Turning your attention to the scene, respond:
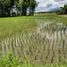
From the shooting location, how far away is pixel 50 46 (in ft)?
48.5

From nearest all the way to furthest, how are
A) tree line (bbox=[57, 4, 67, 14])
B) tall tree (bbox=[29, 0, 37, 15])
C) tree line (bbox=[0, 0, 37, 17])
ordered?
tree line (bbox=[0, 0, 37, 17])
tree line (bbox=[57, 4, 67, 14])
tall tree (bbox=[29, 0, 37, 15])

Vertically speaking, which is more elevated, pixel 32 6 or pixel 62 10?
pixel 32 6

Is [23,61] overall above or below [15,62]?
below

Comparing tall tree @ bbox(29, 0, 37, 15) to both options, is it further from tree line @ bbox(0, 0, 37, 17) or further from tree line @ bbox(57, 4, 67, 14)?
tree line @ bbox(57, 4, 67, 14)

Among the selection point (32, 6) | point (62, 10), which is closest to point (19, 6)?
point (32, 6)

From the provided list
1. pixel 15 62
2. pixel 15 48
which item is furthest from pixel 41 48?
pixel 15 62

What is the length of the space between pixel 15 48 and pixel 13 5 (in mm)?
79064

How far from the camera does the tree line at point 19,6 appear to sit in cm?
8738

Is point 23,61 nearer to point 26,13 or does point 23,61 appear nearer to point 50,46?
point 50,46

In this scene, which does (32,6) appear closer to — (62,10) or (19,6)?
(19,6)

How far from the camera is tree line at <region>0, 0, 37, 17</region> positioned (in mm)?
87375

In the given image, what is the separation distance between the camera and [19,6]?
3570 inches

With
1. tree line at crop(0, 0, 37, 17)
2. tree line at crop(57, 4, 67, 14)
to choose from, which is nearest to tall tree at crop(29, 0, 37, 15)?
tree line at crop(0, 0, 37, 17)

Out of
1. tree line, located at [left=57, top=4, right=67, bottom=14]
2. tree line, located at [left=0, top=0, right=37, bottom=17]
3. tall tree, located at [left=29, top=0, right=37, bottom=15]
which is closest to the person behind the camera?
tree line, located at [left=0, top=0, right=37, bottom=17]
